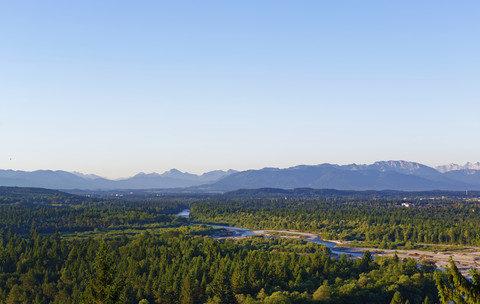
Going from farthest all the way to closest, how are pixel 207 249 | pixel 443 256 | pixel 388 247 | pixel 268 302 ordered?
pixel 388 247, pixel 443 256, pixel 207 249, pixel 268 302

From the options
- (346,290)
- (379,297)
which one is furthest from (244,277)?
(379,297)

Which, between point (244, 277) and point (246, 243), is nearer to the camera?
point (244, 277)

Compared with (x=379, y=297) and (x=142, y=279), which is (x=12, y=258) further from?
(x=379, y=297)

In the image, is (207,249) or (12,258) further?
(207,249)

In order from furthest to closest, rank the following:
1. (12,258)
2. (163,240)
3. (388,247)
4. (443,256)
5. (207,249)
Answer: (388,247) < (443,256) < (163,240) < (207,249) < (12,258)

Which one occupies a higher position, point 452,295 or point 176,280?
point 452,295

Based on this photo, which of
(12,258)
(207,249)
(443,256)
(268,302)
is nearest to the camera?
(268,302)

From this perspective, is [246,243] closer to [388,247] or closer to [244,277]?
[388,247]

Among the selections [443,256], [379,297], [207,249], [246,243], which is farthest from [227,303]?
[443,256]

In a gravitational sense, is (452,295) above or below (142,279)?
above
